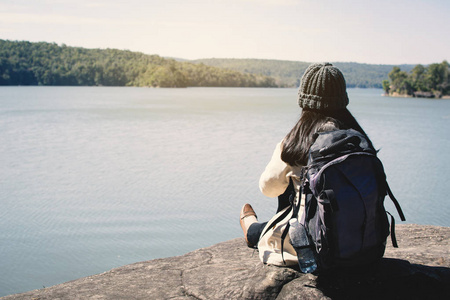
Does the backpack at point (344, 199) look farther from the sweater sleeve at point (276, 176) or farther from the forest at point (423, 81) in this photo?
the forest at point (423, 81)

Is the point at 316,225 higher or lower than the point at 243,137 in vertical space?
higher

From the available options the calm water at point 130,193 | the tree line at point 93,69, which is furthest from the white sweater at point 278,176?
the tree line at point 93,69

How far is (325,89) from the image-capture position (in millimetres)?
2635

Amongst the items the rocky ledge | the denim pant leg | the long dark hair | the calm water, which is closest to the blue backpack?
the long dark hair

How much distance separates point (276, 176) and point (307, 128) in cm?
34

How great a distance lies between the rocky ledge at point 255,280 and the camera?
2652 mm

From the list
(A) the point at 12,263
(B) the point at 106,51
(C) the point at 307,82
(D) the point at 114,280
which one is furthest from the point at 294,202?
(B) the point at 106,51

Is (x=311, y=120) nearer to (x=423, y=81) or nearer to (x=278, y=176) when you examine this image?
(x=278, y=176)

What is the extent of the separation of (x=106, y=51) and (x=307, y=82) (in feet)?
463

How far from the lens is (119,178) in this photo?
10.3 metres

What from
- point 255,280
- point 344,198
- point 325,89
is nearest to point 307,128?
point 325,89

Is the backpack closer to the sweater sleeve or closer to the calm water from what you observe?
the sweater sleeve

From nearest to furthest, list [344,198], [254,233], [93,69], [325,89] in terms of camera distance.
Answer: [344,198] < [325,89] < [254,233] < [93,69]

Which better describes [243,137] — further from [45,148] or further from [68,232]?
[68,232]
